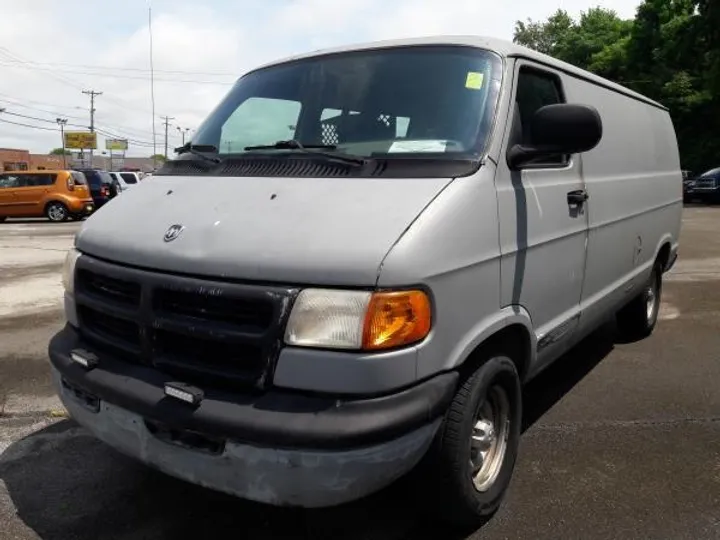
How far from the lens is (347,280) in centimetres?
232

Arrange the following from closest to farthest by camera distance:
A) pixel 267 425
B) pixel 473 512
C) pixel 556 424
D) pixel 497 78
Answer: pixel 267 425, pixel 473 512, pixel 497 78, pixel 556 424

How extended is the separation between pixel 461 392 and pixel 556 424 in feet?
5.66

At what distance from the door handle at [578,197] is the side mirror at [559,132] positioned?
54 cm

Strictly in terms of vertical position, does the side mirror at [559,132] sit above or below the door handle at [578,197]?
above

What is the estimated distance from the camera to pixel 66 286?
3.22 meters

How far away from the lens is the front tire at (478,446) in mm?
2607

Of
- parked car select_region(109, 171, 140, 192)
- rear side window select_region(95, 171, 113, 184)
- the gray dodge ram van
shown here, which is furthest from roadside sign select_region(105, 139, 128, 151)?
the gray dodge ram van

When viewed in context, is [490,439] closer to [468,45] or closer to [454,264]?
[454,264]

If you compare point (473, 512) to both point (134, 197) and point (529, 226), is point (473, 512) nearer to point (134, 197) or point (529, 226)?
point (529, 226)

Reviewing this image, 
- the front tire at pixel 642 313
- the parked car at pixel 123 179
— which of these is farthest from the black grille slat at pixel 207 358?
the parked car at pixel 123 179

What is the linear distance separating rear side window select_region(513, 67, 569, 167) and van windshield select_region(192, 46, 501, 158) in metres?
0.23

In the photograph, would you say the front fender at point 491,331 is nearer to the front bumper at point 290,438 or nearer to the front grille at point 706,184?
the front bumper at point 290,438

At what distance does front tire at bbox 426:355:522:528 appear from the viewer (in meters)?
2.61

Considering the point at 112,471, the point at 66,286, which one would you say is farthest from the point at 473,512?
the point at 66,286
